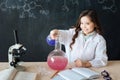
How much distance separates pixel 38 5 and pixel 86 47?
96 cm

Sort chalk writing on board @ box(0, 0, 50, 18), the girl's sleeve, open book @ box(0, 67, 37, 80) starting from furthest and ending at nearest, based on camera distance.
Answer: chalk writing on board @ box(0, 0, 50, 18) < the girl's sleeve < open book @ box(0, 67, 37, 80)

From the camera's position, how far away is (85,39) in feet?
7.18

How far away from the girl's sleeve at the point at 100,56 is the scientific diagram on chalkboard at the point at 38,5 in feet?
2.90

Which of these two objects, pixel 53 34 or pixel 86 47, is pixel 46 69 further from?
pixel 86 47

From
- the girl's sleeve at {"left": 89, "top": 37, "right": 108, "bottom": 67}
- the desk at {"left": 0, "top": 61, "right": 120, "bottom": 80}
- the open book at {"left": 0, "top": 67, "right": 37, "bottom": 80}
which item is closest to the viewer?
the open book at {"left": 0, "top": 67, "right": 37, "bottom": 80}

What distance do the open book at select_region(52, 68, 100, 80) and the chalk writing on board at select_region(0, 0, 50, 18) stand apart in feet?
4.21

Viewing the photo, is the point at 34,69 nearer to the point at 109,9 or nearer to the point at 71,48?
the point at 71,48

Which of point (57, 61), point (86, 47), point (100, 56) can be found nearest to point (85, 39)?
point (86, 47)

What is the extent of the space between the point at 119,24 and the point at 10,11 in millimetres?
1277

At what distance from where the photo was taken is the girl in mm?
2092

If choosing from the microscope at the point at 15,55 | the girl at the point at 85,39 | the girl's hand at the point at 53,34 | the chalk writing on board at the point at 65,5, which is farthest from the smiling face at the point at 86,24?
the chalk writing on board at the point at 65,5

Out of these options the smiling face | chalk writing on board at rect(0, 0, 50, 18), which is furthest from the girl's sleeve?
chalk writing on board at rect(0, 0, 50, 18)

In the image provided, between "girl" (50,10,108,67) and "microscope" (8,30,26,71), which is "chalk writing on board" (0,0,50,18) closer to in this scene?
"girl" (50,10,108,67)

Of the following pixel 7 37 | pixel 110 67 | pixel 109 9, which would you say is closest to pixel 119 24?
pixel 109 9
